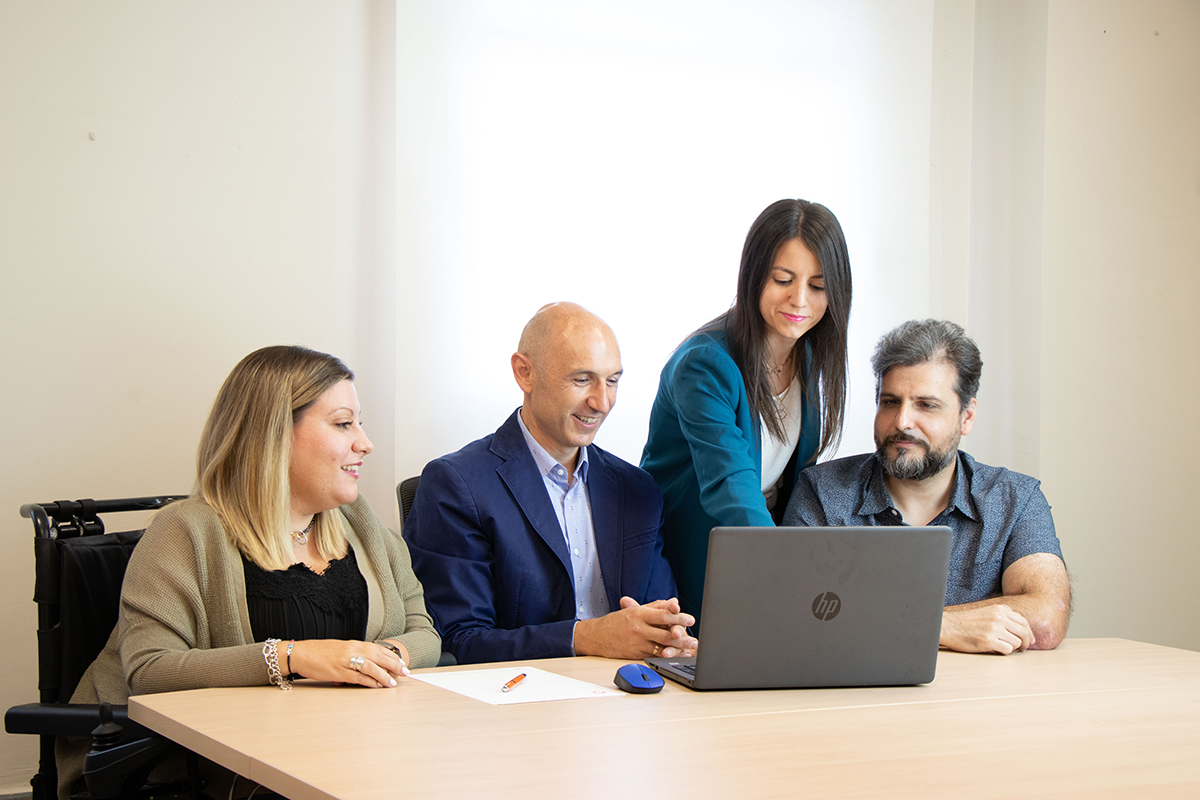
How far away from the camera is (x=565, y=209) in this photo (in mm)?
3350

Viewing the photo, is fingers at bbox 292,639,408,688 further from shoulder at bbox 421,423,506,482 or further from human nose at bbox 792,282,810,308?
human nose at bbox 792,282,810,308

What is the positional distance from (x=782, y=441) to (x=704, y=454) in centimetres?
33

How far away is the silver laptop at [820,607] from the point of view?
155cm

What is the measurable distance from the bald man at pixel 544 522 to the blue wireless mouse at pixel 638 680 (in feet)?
1.06

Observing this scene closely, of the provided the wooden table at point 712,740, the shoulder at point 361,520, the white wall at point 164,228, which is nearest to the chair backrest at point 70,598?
the shoulder at point 361,520

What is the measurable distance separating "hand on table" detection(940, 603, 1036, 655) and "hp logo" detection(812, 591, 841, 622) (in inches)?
19.6

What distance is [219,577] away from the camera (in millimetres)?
1836

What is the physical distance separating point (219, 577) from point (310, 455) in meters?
0.30

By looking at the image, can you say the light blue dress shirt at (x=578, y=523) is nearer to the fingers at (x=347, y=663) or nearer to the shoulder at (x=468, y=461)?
the shoulder at (x=468, y=461)

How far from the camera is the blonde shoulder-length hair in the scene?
6.31ft

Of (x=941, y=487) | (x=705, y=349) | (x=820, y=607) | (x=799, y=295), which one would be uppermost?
(x=799, y=295)

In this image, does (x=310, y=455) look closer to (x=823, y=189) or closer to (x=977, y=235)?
(x=823, y=189)

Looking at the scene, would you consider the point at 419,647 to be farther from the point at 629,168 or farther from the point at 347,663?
the point at 629,168

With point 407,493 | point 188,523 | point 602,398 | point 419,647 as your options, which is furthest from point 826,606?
point 407,493
